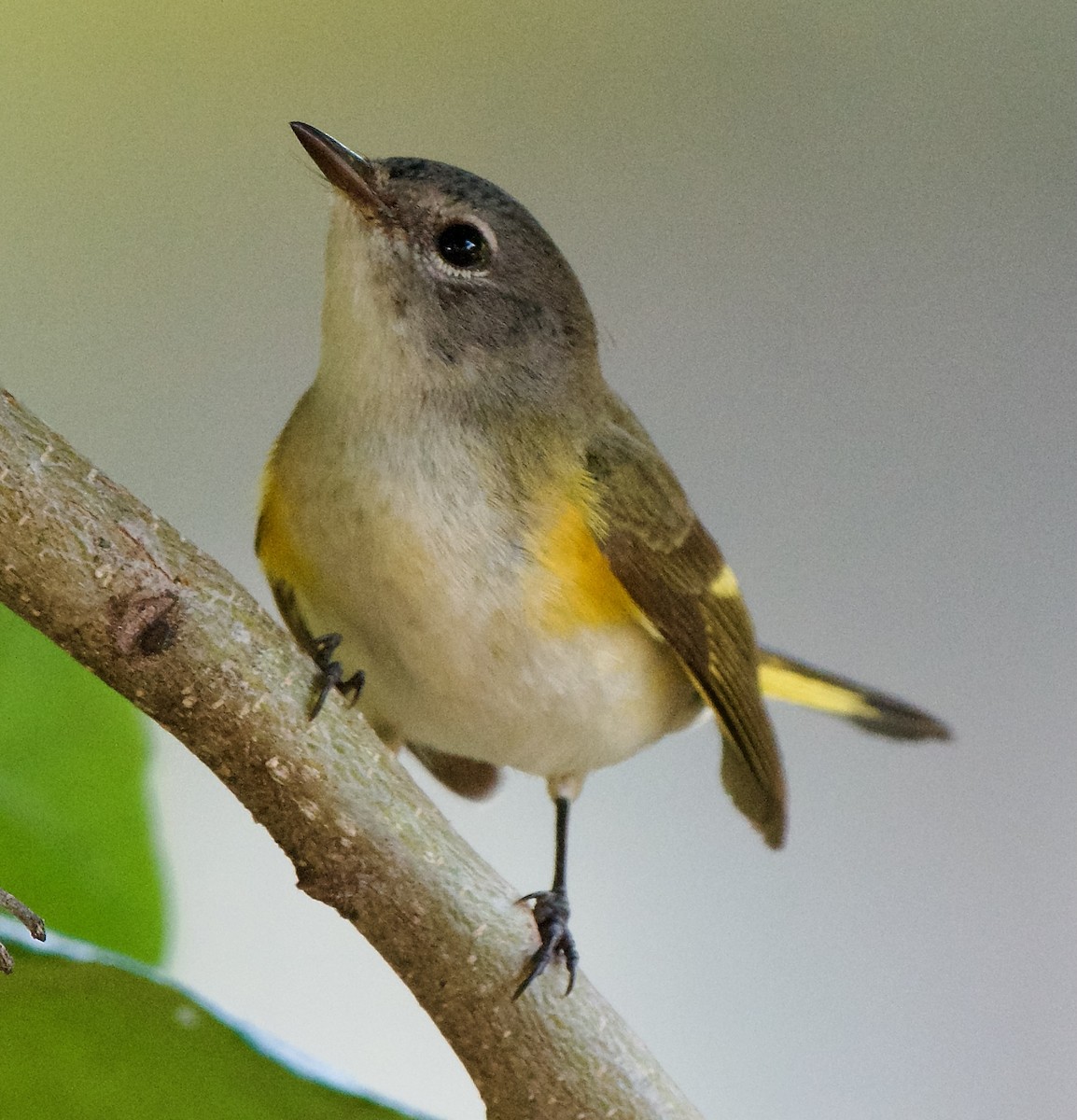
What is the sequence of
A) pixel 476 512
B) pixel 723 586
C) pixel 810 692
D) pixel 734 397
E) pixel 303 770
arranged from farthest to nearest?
1. pixel 734 397
2. pixel 810 692
3. pixel 723 586
4. pixel 476 512
5. pixel 303 770

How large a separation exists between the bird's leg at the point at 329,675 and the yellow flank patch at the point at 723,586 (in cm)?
23

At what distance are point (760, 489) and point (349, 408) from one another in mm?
527

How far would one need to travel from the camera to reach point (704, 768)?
41.1 inches

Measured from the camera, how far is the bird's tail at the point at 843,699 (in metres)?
0.85

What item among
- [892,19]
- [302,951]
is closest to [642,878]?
[302,951]

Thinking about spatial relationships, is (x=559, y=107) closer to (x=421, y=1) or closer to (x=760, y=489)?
(x=421, y=1)

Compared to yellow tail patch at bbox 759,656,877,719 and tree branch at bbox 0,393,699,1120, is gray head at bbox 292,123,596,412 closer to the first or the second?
tree branch at bbox 0,393,699,1120

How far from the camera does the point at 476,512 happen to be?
563 mm

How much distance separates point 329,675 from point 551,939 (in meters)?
0.16

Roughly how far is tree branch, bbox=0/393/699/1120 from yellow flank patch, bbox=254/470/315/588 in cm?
15

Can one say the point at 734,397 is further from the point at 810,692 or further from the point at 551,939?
the point at 551,939

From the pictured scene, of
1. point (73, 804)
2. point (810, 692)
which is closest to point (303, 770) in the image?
point (73, 804)

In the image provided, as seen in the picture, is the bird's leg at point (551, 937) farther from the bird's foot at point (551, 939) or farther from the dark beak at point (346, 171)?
the dark beak at point (346, 171)

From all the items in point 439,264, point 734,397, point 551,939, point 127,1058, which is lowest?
point 127,1058
